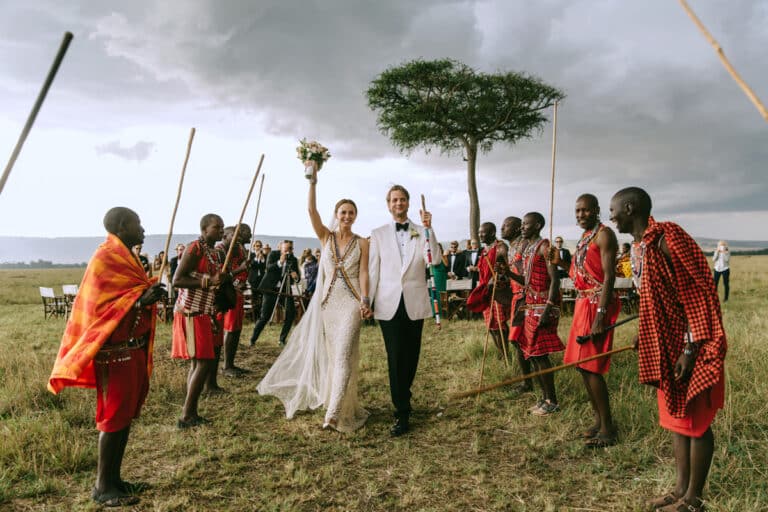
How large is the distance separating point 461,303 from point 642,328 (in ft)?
30.8

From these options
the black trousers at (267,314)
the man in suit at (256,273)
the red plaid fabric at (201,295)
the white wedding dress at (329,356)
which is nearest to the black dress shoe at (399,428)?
the white wedding dress at (329,356)

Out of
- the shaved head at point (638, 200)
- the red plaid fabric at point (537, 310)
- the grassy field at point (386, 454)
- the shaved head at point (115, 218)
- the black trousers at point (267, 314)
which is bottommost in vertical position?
the grassy field at point (386, 454)

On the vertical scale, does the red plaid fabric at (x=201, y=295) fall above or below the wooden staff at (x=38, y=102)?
below

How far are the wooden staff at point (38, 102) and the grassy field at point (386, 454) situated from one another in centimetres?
244

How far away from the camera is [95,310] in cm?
324

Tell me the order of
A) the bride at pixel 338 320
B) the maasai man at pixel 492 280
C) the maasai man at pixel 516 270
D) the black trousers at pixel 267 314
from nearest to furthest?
the bride at pixel 338 320 < the maasai man at pixel 516 270 < the maasai man at pixel 492 280 < the black trousers at pixel 267 314

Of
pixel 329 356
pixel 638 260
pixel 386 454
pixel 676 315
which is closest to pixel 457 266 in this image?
pixel 329 356

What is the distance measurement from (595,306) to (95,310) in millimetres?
3923

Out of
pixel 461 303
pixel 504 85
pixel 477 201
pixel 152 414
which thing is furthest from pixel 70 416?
pixel 504 85

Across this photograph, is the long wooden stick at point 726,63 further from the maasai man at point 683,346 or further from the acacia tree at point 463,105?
the acacia tree at point 463,105

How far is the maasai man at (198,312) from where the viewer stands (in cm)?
481

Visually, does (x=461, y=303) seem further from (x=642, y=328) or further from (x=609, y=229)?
(x=642, y=328)

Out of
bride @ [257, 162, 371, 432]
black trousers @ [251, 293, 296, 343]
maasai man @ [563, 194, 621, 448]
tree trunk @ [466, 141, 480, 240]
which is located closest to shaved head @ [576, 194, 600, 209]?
maasai man @ [563, 194, 621, 448]

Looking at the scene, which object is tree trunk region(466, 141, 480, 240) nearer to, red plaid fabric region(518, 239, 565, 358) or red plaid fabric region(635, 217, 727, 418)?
red plaid fabric region(518, 239, 565, 358)
